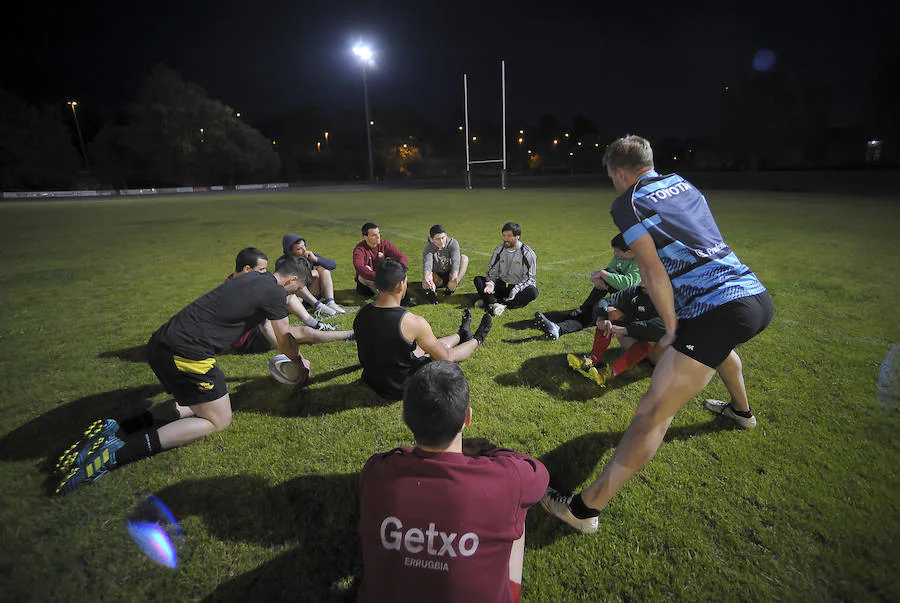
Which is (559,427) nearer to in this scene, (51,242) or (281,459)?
(281,459)

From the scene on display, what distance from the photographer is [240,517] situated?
9.57ft

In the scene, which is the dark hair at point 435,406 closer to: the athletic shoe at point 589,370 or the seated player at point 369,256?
the athletic shoe at point 589,370

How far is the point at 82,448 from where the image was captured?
333 centimetres

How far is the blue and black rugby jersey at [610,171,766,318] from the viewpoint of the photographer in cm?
254

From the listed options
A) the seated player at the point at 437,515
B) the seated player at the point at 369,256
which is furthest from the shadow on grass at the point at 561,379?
the seated player at the point at 369,256

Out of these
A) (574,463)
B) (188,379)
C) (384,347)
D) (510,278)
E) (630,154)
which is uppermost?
(630,154)

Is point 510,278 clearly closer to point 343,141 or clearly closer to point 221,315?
point 221,315

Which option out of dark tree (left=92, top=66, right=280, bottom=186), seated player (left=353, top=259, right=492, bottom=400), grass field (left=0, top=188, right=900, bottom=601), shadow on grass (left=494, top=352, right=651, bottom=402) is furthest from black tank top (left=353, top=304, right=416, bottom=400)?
dark tree (left=92, top=66, right=280, bottom=186)

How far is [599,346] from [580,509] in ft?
7.67

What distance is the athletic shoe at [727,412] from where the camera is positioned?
3713mm

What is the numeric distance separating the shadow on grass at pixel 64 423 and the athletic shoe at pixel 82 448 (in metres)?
0.26

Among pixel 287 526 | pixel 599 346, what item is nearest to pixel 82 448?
pixel 287 526

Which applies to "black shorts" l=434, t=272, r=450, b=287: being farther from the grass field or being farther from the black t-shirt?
the black t-shirt

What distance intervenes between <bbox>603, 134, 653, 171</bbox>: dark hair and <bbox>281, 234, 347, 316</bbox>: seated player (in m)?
5.34
